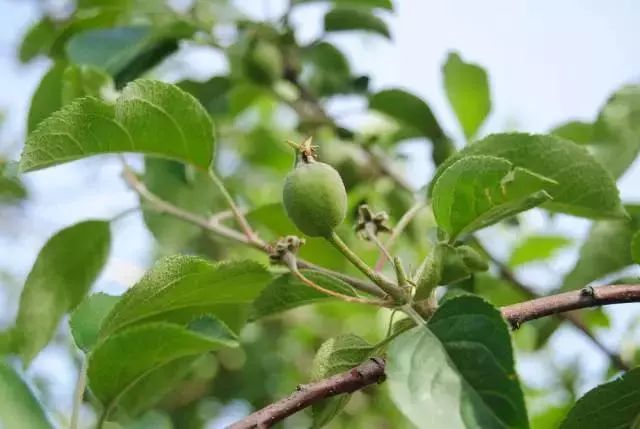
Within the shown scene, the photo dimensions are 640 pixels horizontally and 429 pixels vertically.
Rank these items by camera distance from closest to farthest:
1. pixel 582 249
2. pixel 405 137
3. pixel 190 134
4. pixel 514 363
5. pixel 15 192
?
1. pixel 514 363
2. pixel 190 134
3. pixel 582 249
4. pixel 15 192
5. pixel 405 137

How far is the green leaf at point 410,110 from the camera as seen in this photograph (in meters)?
2.01

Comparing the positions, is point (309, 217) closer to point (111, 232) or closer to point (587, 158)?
point (587, 158)

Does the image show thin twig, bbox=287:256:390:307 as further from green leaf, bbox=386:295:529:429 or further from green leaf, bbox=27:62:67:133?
green leaf, bbox=27:62:67:133

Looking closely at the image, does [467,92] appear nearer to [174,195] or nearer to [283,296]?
[174,195]

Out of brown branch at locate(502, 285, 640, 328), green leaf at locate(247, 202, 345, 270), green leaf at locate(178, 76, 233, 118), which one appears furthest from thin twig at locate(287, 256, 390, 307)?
green leaf at locate(178, 76, 233, 118)

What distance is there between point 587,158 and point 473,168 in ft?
0.88

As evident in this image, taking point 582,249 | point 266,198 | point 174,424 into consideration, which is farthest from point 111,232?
point 174,424

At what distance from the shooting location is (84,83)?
166 centimetres

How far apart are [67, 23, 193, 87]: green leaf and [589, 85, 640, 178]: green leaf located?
964 mm

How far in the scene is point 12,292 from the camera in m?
4.80

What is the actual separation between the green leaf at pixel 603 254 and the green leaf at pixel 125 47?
1.02m

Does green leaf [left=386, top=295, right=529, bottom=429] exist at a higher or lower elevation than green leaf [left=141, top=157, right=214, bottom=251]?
higher

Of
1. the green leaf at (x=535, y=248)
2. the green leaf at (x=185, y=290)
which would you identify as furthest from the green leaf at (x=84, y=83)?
the green leaf at (x=535, y=248)

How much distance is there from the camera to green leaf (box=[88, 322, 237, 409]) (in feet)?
3.22
